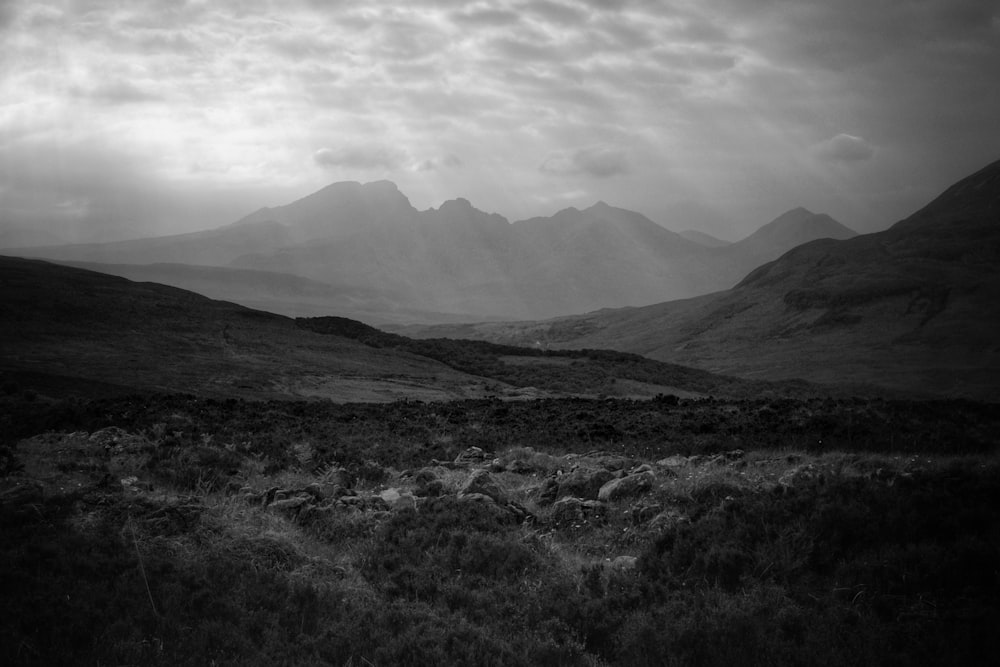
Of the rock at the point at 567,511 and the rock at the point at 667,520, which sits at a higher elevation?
the rock at the point at 667,520

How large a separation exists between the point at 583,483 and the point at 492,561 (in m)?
4.48

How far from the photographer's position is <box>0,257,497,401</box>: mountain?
117 feet

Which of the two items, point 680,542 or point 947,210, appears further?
point 947,210

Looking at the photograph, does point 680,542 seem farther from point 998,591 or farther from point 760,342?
point 760,342

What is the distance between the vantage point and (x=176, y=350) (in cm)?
4544

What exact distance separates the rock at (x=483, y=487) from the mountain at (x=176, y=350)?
24.5 m

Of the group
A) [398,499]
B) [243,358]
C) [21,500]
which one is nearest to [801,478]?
[398,499]

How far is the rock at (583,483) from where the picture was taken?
14117 mm

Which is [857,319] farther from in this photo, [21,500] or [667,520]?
[21,500]

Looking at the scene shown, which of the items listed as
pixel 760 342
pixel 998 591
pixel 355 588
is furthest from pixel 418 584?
pixel 760 342

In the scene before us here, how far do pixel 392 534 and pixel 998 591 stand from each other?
9.34 m

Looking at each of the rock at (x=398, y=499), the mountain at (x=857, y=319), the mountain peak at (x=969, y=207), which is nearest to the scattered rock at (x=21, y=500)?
the rock at (x=398, y=499)

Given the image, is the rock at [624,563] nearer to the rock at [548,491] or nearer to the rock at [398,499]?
the rock at [548,491]

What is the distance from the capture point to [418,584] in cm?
970
